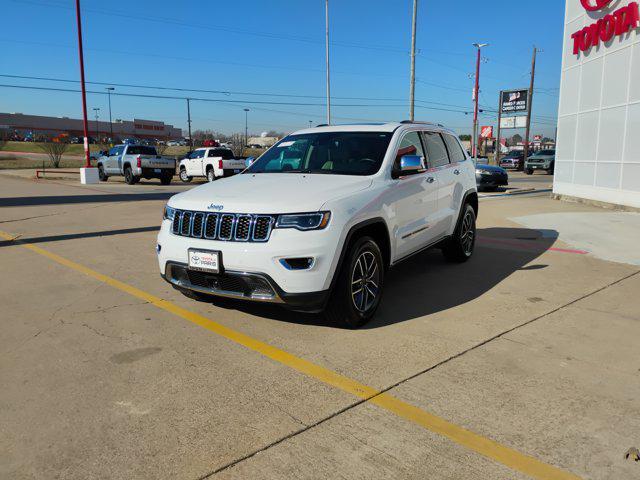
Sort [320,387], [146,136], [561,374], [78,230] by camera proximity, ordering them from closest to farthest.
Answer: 1. [320,387]
2. [561,374]
3. [78,230]
4. [146,136]

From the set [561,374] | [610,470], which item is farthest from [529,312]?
[610,470]

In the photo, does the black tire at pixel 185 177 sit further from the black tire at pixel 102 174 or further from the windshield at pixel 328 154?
the windshield at pixel 328 154

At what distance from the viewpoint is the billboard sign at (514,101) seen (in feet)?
179

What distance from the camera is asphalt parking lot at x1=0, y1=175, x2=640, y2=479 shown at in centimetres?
269

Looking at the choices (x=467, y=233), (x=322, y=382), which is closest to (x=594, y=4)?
(x=467, y=233)

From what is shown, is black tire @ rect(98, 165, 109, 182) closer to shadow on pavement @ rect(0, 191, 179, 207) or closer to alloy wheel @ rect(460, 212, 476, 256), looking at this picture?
Answer: shadow on pavement @ rect(0, 191, 179, 207)

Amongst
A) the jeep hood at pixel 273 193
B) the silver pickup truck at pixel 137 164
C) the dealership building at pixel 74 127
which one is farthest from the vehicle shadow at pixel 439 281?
the dealership building at pixel 74 127

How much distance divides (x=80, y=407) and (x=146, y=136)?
137617mm

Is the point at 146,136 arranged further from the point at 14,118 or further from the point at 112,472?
the point at 112,472

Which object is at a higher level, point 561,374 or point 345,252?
point 345,252

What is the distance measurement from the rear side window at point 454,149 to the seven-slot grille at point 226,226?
3608 millimetres

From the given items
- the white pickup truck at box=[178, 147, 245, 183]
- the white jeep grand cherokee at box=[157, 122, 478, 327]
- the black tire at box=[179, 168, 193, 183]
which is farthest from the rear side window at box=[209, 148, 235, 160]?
the white jeep grand cherokee at box=[157, 122, 478, 327]

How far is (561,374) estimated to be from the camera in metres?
3.70

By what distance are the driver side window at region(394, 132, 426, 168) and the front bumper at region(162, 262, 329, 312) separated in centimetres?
183
